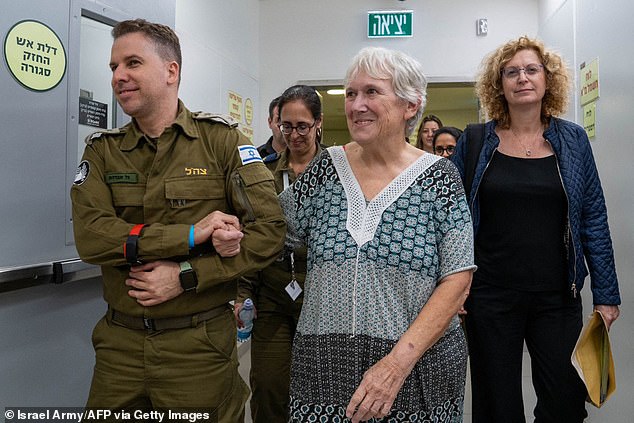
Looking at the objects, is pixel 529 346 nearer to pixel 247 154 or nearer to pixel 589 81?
pixel 247 154

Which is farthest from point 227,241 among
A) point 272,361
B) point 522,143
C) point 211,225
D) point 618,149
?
point 618,149

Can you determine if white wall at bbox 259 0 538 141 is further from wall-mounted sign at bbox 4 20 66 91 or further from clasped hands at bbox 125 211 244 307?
clasped hands at bbox 125 211 244 307

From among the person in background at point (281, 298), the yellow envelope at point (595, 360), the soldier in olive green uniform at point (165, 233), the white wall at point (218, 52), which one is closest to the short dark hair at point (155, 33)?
the soldier in olive green uniform at point (165, 233)

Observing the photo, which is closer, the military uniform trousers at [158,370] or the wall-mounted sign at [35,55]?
the military uniform trousers at [158,370]

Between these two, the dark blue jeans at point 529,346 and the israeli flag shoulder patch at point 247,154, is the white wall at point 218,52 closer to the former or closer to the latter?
the israeli flag shoulder patch at point 247,154

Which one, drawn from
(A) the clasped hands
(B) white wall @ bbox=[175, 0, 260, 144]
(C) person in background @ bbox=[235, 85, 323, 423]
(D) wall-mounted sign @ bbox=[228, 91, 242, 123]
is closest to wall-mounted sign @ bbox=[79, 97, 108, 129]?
(C) person in background @ bbox=[235, 85, 323, 423]

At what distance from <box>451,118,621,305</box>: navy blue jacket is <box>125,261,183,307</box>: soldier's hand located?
1.09 meters

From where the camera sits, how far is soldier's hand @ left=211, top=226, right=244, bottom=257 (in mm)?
1413

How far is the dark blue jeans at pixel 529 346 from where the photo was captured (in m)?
1.89

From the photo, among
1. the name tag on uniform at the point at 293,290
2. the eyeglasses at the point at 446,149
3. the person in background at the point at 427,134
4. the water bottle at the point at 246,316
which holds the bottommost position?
the water bottle at the point at 246,316

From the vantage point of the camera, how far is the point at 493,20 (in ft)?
15.9

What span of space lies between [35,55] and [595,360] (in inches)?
85.3

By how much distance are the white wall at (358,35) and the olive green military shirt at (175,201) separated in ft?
11.8

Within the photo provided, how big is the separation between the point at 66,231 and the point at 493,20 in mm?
4224
